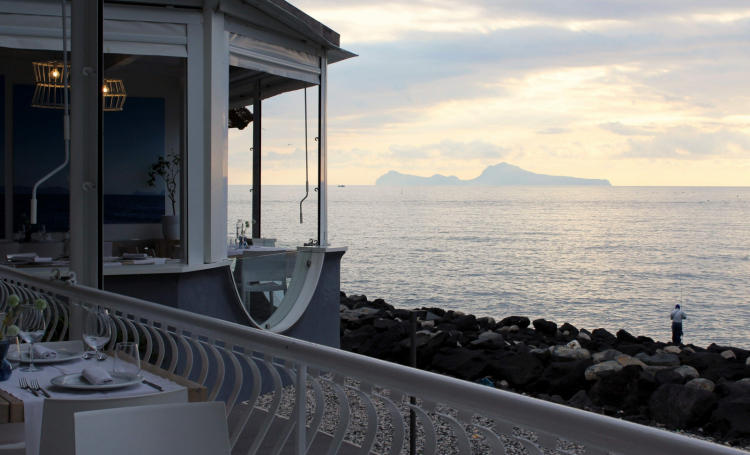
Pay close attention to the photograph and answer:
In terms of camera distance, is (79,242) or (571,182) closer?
(79,242)

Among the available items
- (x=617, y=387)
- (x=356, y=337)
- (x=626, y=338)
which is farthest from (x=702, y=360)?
(x=356, y=337)

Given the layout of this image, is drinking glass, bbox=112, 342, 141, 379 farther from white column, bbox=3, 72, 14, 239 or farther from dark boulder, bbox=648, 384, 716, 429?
dark boulder, bbox=648, 384, 716, 429

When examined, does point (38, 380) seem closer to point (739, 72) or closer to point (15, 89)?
point (15, 89)

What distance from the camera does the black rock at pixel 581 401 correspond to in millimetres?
8450

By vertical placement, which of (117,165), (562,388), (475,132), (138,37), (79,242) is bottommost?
(562,388)

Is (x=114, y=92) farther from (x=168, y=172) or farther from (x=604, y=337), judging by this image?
(x=604, y=337)

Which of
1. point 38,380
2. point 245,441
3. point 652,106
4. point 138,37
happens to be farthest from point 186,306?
point 652,106

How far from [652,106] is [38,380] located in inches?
1958

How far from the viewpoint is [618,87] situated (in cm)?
4441

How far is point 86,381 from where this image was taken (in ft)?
7.36

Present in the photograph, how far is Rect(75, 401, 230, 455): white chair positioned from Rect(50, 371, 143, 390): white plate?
47 centimetres

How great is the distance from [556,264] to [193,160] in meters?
34.9

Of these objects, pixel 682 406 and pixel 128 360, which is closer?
pixel 128 360

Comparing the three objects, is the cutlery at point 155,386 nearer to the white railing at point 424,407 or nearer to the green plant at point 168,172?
the white railing at point 424,407
